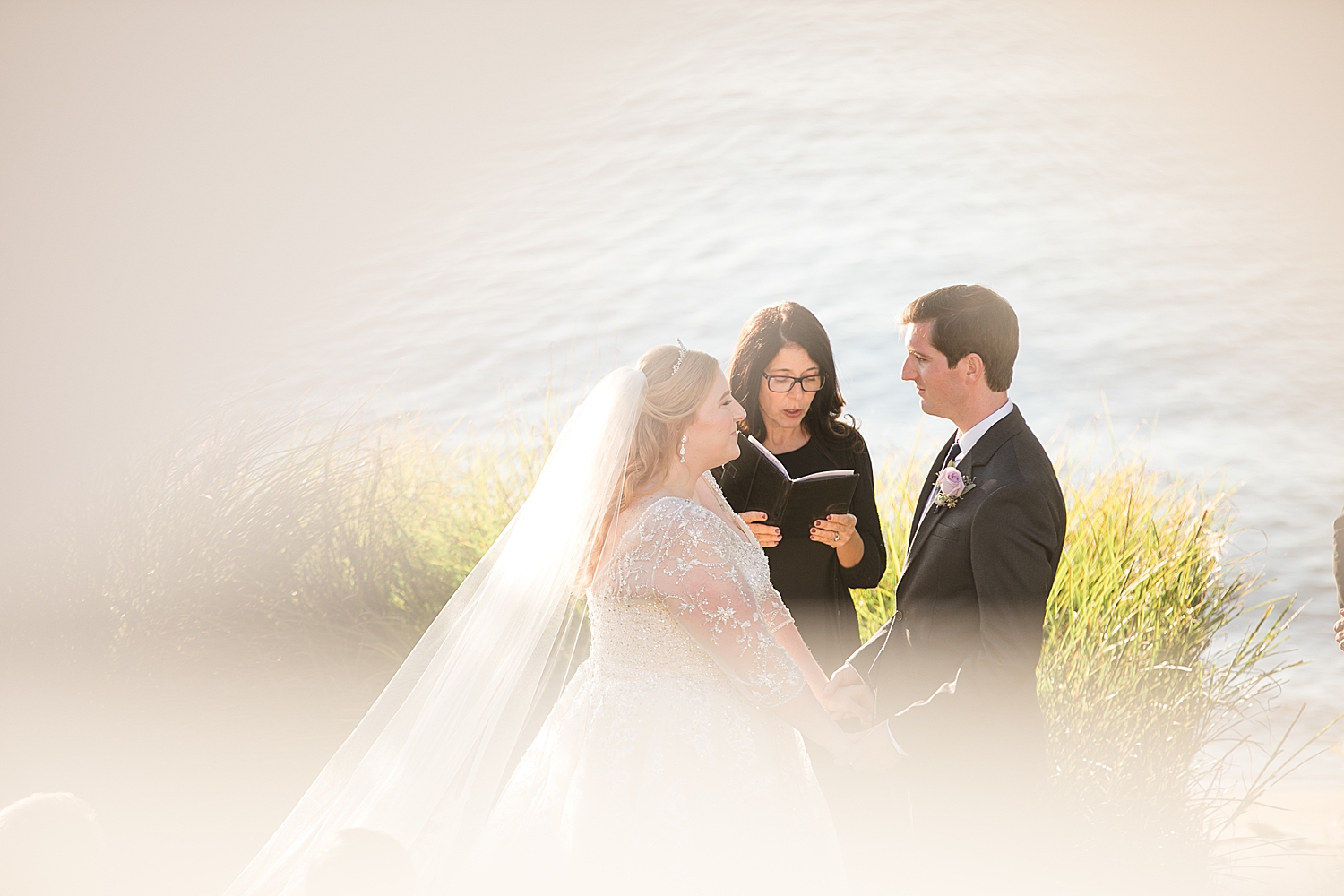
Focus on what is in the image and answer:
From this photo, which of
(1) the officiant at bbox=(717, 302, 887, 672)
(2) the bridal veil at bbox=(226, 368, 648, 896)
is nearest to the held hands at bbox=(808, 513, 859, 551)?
(1) the officiant at bbox=(717, 302, 887, 672)

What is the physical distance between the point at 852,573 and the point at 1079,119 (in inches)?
452

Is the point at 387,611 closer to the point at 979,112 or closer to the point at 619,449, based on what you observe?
the point at 619,449

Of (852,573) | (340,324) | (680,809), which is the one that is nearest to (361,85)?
(340,324)

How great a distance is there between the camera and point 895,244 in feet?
35.6

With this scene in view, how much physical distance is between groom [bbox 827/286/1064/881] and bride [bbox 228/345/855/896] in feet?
0.72

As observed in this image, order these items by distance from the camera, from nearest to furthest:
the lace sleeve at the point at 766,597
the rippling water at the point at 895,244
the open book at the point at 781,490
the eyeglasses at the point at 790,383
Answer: the lace sleeve at the point at 766,597
the open book at the point at 781,490
the eyeglasses at the point at 790,383
the rippling water at the point at 895,244

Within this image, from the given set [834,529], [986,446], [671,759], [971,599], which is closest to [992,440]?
[986,446]

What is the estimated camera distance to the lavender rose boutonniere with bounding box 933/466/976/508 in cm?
210

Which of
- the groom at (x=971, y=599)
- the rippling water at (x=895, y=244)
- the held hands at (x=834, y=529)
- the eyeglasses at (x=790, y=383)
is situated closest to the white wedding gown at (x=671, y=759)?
the groom at (x=971, y=599)

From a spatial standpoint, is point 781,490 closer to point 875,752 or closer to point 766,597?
point 766,597

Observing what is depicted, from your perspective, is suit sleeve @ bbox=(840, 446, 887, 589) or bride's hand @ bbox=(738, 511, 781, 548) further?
suit sleeve @ bbox=(840, 446, 887, 589)

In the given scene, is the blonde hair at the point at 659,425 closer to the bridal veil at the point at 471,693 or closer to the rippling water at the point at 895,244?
the bridal veil at the point at 471,693

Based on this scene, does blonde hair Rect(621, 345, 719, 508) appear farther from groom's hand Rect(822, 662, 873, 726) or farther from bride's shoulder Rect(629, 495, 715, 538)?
groom's hand Rect(822, 662, 873, 726)

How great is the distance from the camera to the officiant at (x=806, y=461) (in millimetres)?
2678
